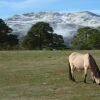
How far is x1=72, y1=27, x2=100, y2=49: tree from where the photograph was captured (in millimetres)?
60366

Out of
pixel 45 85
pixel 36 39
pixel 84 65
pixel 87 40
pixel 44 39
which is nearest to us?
pixel 45 85

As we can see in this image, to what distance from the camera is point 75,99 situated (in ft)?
55.8

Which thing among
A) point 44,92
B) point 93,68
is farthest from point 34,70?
point 44,92

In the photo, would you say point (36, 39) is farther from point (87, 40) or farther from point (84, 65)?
point (84, 65)

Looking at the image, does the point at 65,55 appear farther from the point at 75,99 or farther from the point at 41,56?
the point at 75,99

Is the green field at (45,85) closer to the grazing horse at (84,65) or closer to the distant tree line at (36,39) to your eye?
the grazing horse at (84,65)

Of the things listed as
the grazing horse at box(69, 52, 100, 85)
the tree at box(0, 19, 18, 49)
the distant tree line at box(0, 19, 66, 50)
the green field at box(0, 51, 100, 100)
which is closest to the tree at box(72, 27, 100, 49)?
the distant tree line at box(0, 19, 66, 50)

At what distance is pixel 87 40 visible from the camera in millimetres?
62719

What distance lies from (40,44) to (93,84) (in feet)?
135

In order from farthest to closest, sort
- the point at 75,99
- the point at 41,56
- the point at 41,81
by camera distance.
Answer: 1. the point at 41,56
2. the point at 41,81
3. the point at 75,99

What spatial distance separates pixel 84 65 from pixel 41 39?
4013 centimetres

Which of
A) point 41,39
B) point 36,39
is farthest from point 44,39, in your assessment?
point 36,39

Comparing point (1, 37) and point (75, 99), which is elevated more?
point (75, 99)

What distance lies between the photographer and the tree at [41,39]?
60325 millimetres
